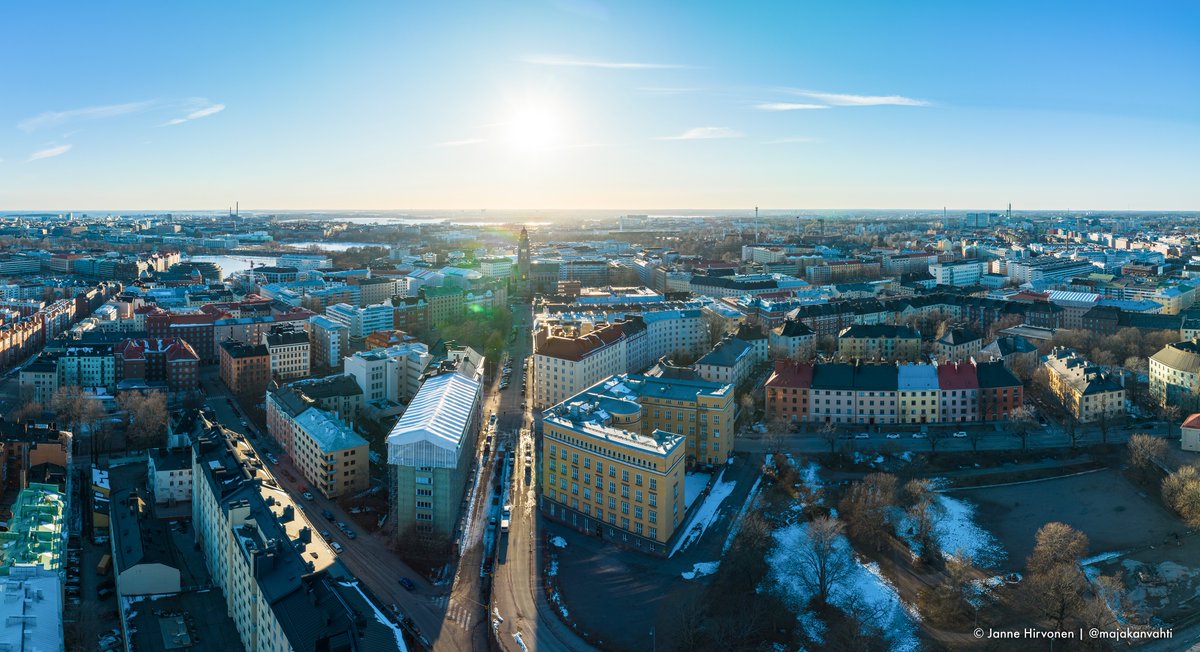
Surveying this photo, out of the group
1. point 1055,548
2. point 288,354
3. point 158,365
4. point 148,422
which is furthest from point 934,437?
point 158,365

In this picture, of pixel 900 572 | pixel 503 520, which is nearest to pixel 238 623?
pixel 503 520

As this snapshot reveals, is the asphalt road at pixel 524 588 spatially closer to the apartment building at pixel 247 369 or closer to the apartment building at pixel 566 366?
the apartment building at pixel 566 366

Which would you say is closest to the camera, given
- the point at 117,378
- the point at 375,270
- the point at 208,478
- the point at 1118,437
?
the point at 208,478

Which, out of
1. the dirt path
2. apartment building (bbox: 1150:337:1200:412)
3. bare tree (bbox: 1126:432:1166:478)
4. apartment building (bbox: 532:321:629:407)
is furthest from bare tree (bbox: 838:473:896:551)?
apartment building (bbox: 1150:337:1200:412)

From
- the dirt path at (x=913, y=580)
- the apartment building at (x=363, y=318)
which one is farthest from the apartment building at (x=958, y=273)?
the dirt path at (x=913, y=580)

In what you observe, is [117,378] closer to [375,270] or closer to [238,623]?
[238,623]

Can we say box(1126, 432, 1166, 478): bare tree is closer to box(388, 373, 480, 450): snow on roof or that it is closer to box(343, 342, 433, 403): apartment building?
box(388, 373, 480, 450): snow on roof
